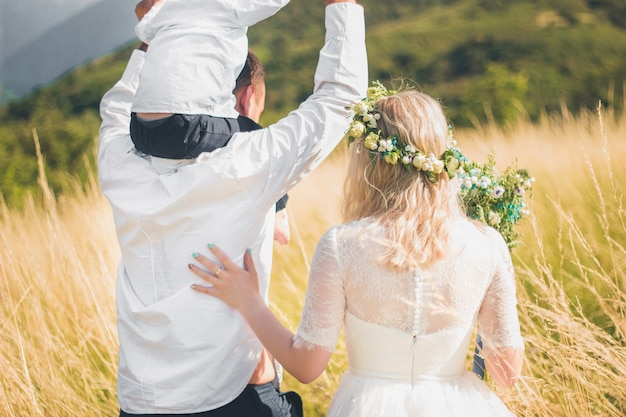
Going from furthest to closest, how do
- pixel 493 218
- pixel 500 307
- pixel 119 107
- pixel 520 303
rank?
pixel 520 303 → pixel 119 107 → pixel 493 218 → pixel 500 307

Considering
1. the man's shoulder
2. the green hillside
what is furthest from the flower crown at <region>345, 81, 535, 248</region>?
the green hillside

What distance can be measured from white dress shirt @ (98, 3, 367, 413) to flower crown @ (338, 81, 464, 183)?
3.2 inches

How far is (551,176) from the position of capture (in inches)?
210

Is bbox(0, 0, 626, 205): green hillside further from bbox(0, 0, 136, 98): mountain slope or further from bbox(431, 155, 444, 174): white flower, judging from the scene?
bbox(431, 155, 444, 174): white flower

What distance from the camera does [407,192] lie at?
2.04 m

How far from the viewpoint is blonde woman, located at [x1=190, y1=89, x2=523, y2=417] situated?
6.55 ft

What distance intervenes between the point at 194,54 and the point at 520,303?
1.78m

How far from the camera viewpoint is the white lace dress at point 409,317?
200cm

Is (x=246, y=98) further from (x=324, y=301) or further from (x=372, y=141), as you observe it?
(x=324, y=301)

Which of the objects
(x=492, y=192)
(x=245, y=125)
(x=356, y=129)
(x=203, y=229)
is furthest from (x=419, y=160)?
(x=203, y=229)

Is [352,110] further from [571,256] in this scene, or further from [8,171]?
[8,171]

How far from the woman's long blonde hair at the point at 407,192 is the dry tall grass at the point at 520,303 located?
582 millimetres

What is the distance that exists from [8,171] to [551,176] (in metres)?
9.47

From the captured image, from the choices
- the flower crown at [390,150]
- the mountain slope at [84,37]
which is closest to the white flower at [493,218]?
the flower crown at [390,150]
